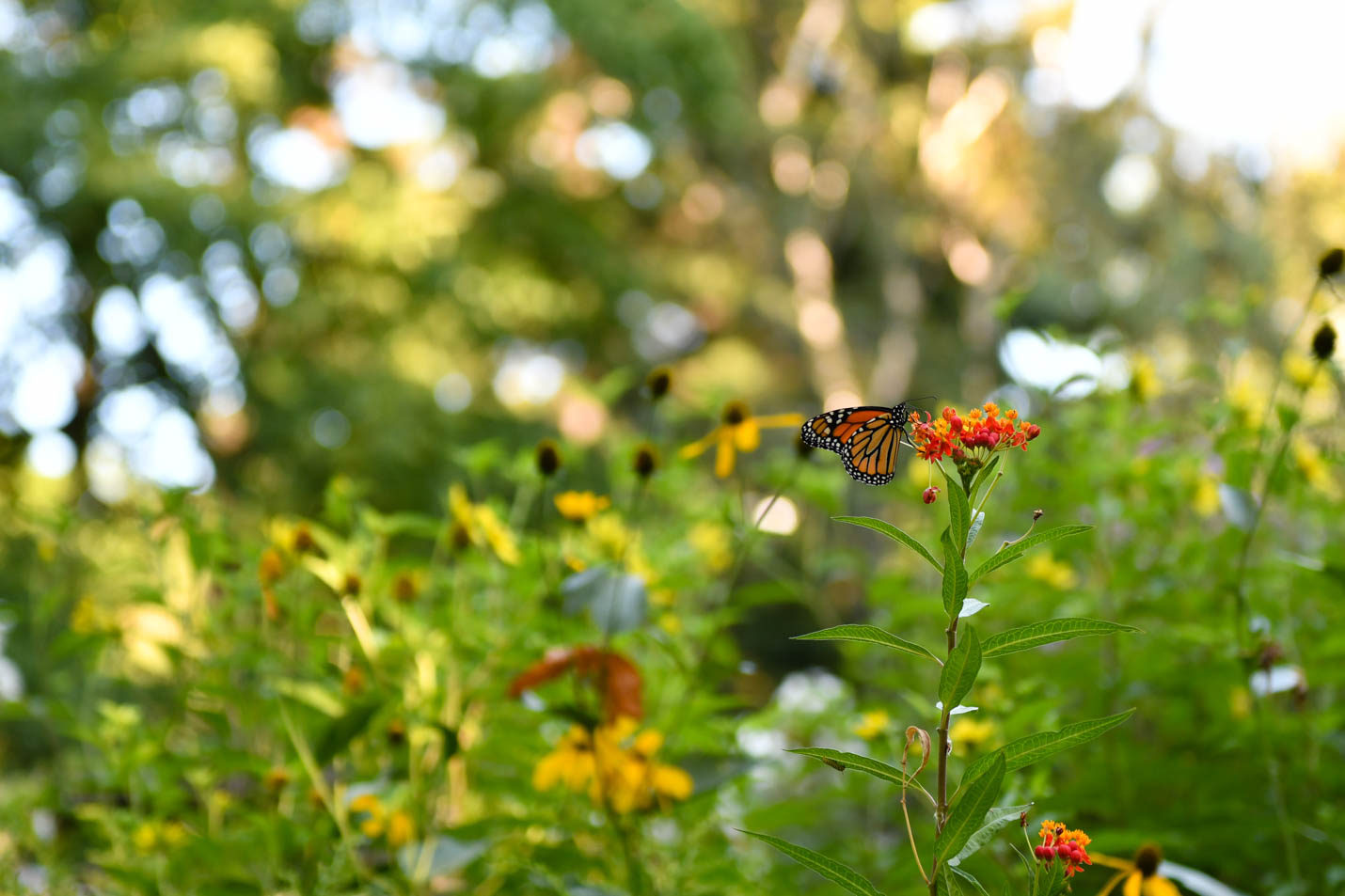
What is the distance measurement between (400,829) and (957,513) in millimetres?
640

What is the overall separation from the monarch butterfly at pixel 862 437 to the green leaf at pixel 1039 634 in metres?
0.22

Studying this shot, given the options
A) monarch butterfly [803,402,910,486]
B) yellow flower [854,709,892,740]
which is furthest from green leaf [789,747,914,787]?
yellow flower [854,709,892,740]

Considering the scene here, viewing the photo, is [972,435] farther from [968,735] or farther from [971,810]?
[968,735]

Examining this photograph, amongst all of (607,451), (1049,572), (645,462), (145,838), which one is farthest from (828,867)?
(607,451)

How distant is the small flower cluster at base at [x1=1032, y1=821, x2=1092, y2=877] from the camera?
0.43 meters

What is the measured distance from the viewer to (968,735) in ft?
2.61

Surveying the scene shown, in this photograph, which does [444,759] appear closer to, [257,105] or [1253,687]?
[1253,687]

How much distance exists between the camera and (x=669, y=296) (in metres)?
7.22

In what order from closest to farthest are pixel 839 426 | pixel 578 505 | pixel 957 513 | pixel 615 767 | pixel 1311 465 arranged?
pixel 957 513
pixel 839 426
pixel 615 767
pixel 578 505
pixel 1311 465

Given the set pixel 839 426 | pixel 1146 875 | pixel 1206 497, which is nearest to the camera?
pixel 1146 875

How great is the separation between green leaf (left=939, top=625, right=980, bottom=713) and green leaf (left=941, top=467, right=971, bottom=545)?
0.04 metres

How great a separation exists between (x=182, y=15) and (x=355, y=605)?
17.8 ft

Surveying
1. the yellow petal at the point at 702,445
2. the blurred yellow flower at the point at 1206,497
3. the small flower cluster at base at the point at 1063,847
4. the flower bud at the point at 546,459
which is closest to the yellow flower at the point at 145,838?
the flower bud at the point at 546,459

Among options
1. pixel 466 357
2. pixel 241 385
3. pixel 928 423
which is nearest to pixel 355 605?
pixel 928 423
